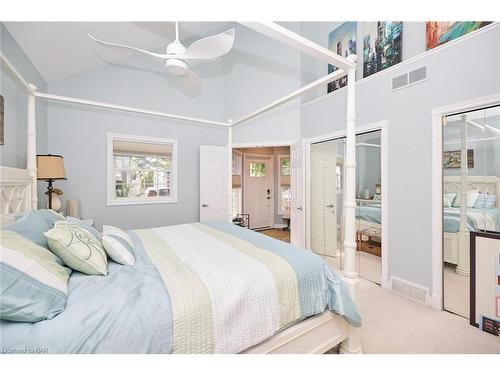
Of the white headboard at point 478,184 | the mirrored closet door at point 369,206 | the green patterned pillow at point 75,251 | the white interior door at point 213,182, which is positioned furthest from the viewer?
the white interior door at point 213,182

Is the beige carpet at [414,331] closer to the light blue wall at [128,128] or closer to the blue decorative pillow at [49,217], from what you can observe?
the blue decorative pillow at [49,217]

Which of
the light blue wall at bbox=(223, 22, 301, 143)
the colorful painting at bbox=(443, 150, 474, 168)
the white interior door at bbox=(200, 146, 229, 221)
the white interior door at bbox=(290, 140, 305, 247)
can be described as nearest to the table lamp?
the white interior door at bbox=(200, 146, 229, 221)

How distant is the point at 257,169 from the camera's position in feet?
21.3

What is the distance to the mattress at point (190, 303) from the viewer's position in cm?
93

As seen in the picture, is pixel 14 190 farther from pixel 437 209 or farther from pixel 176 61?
pixel 437 209

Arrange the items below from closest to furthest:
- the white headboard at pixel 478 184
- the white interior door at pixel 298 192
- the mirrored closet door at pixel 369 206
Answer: the white headboard at pixel 478 184 < the mirrored closet door at pixel 369 206 < the white interior door at pixel 298 192

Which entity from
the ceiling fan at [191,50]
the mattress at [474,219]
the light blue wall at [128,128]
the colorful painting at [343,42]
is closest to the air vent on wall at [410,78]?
the colorful painting at [343,42]

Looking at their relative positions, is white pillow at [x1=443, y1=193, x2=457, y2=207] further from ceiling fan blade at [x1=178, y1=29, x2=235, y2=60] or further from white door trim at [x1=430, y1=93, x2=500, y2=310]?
ceiling fan blade at [x1=178, y1=29, x2=235, y2=60]

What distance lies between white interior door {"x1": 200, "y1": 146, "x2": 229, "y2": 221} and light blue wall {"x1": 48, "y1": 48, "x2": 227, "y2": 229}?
0.19 m

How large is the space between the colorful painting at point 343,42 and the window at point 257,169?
318cm

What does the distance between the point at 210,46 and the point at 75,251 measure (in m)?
1.85

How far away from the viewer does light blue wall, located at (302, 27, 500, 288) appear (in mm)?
2033

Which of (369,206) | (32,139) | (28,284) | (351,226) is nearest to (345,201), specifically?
(351,226)

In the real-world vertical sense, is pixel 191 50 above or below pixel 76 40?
below
